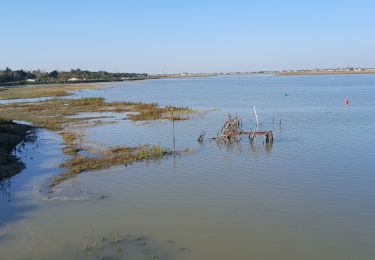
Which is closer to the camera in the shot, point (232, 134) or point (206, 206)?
point (206, 206)

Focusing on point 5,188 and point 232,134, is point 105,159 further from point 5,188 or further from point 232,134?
point 232,134

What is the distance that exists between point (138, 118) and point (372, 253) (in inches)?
1231

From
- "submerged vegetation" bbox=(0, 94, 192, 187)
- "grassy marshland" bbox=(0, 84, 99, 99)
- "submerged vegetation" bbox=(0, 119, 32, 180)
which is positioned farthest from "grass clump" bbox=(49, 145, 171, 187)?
"grassy marshland" bbox=(0, 84, 99, 99)

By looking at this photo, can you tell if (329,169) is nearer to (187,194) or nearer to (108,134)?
(187,194)

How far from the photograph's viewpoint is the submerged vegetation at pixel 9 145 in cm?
2000

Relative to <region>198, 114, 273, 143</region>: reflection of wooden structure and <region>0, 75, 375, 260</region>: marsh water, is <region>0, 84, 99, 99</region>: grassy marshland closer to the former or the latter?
<region>0, 75, 375, 260</region>: marsh water

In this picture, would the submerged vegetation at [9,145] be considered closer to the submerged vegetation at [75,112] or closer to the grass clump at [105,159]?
the grass clump at [105,159]

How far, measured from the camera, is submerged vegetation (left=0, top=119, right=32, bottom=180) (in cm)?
2000

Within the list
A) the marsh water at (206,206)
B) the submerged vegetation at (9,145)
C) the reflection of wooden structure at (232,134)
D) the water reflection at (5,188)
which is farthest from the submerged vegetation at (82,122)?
the reflection of wooden structure at (232,134)

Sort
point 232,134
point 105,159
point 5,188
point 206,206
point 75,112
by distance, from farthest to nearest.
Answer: point 75,112 → point 232,134 → point 105,159 → point 5,188 → point 206,206

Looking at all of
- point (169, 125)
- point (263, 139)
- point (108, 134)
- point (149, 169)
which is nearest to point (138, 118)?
point (169, 125)

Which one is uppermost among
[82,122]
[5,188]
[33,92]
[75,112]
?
[33,92]

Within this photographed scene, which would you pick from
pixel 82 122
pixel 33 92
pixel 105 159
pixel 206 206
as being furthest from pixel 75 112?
pixel 33 92

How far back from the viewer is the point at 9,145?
2544 centimetres
